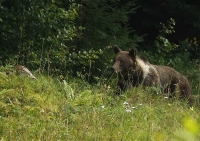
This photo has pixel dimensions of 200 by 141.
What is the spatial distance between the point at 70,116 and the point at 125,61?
477 cm

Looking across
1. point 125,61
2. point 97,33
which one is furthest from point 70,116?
point 97,33

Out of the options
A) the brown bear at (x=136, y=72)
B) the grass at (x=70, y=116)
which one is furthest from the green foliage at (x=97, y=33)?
the grass at (x=70, y=116)

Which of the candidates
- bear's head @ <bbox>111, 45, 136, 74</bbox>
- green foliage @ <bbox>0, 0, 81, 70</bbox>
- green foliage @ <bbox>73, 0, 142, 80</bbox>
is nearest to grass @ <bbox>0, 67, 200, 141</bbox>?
green foliage @ <bbox>0, 0, 81, 70</bbox>

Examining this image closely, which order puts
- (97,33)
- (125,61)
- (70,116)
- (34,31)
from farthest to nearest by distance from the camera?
(97,33)
(125,61)
(34,31)
(70,116)

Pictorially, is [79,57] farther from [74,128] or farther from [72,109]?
[74,128]

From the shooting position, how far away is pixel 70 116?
5531 millimetres

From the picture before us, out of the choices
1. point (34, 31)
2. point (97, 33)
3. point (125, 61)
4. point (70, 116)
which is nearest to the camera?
point (70, 116)

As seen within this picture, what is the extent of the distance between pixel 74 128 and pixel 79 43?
21.1 feet

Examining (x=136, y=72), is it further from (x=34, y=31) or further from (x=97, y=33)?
(x=34, y=31)

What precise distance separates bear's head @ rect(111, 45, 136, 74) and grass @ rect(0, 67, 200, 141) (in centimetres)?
293

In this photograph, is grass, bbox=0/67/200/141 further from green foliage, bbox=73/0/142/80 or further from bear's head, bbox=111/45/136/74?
green foliage, bbox=73/0/142/80

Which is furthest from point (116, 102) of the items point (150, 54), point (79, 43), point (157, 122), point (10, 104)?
point (150, 54)

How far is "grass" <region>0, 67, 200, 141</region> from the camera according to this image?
4.90m

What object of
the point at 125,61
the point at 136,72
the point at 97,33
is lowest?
the point at 136,72
